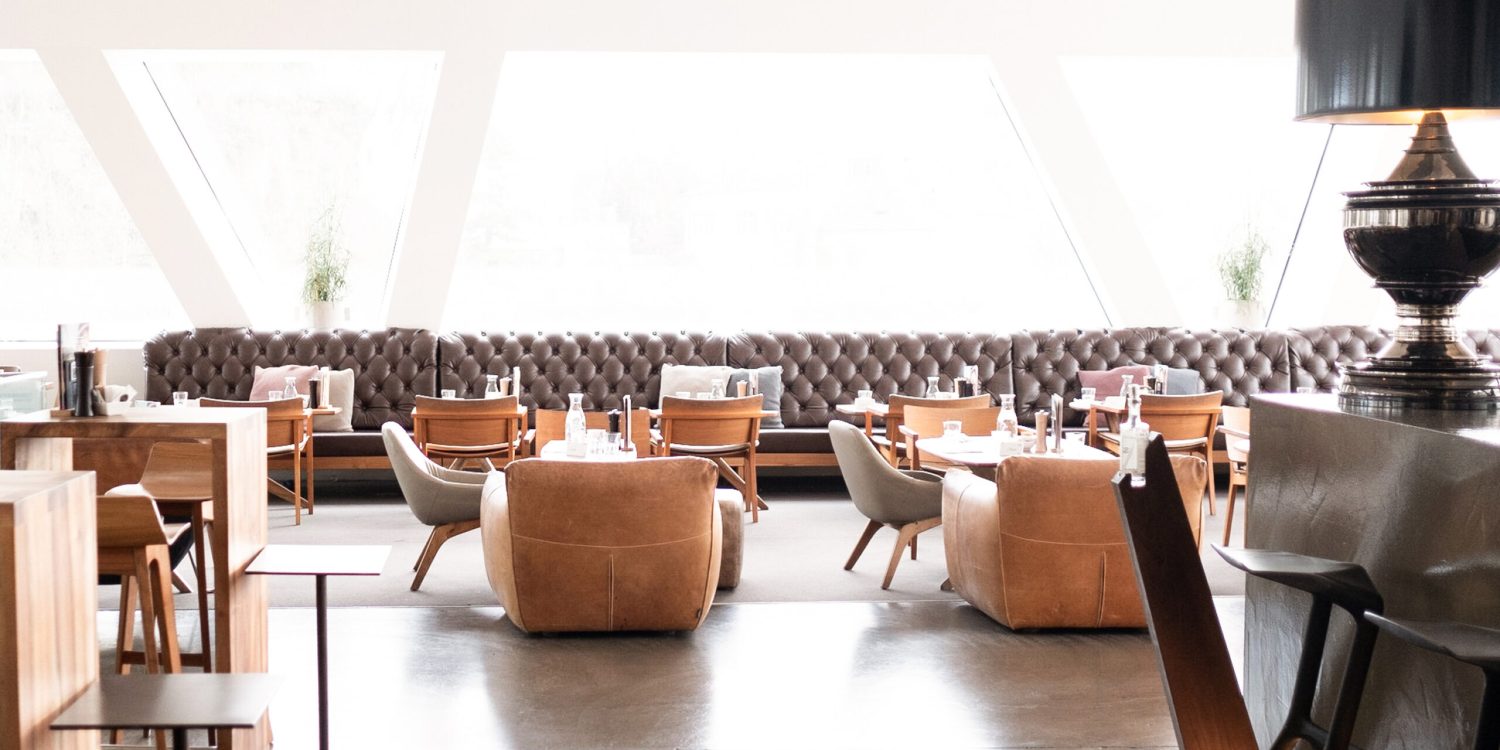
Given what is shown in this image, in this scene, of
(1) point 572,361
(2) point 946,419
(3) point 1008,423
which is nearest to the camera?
(3) point 1008,423

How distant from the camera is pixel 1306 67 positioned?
2.73m

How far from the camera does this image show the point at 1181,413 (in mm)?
6938

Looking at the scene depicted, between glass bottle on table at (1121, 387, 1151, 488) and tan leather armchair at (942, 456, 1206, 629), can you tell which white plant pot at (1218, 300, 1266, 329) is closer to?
tan leather armchair at (942, 456, 1206, 629)

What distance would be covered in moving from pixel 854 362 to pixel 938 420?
7.21 ft

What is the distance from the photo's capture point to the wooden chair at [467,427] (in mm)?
7023

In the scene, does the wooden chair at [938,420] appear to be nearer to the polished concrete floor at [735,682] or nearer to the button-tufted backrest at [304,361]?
the polished concrete floor at [735,682]

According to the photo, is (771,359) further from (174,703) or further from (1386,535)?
(174,703)

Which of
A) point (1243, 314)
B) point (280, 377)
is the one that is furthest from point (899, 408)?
point (280, 377)

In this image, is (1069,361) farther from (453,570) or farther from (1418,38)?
(1418,38)

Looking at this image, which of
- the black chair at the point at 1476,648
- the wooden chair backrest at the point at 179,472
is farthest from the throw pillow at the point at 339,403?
the black chair at the point at 1476,648

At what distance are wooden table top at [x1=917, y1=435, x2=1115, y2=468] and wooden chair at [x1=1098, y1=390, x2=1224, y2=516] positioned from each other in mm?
876

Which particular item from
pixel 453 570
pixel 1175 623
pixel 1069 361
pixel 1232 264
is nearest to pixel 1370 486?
pixel 1175 623

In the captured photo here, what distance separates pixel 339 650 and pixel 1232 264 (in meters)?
6.91

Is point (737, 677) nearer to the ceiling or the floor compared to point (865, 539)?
nearer to the floor
